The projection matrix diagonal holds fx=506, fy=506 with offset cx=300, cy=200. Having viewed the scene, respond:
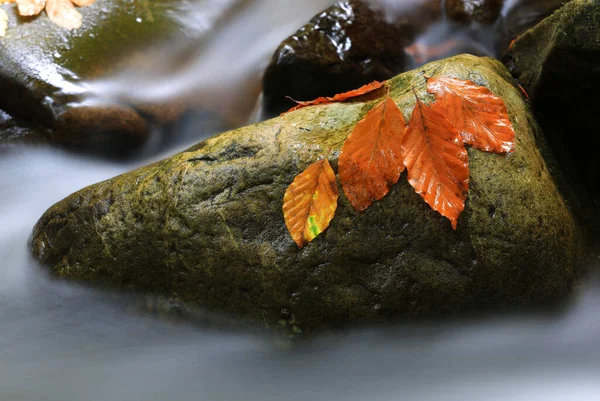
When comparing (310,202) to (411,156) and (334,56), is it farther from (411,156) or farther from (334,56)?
(334,56)

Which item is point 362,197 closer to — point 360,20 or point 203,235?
point 203,235

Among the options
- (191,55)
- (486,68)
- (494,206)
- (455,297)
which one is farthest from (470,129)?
(191,55)

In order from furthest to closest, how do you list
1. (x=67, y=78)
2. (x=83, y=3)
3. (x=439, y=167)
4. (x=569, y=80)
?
(x=83, y=3), (x=67, y=78), (x=569, y=80), (x=439, y=167)

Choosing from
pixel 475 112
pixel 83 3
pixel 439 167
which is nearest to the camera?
pixel 439 167

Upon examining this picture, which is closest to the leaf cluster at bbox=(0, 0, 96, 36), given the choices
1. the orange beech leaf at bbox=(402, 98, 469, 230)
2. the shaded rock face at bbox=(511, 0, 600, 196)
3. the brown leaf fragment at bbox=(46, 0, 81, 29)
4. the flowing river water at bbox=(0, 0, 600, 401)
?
the brown leaf fragment at bbox=(46, 0, 81, 29)

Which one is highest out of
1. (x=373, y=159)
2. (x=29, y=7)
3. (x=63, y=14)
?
(x=29, y=7)

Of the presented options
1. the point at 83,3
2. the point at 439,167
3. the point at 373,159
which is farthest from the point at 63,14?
the point at 439,167

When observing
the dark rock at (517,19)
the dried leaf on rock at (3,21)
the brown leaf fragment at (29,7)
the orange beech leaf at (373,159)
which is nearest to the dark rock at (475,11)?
the dark rock at (517,19)
